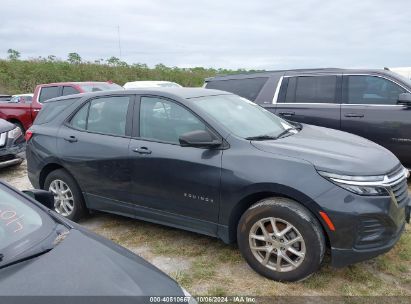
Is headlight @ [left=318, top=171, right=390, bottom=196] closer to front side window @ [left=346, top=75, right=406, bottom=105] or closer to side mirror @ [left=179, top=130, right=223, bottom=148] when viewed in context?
side mirror @ [left=179, top=130, right=223, bottom=148]

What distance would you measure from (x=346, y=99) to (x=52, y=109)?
421cm

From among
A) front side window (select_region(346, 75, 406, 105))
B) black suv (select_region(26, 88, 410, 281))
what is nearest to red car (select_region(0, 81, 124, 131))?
black suv (select_region(26, 88, 410, 281))

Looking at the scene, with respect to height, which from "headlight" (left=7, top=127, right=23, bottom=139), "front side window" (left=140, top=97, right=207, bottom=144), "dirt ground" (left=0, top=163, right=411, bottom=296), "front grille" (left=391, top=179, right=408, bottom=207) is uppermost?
"front side window" (left=140, top=97, right=207, bottom=144)

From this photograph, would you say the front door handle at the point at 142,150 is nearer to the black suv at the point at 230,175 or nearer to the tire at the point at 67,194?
the black suv at the point at 230,175

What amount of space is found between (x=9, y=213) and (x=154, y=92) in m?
2.12

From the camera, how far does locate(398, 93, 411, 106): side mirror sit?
5584mm

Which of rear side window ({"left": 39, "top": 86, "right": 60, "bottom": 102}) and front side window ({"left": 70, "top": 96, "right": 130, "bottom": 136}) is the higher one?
front side window ({"left": 70, "top": 96, "right": 130, "bottom": 136})

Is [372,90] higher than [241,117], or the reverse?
[372,90]

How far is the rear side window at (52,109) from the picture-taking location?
16.1 feet

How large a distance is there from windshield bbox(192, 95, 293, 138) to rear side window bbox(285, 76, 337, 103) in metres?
2.16

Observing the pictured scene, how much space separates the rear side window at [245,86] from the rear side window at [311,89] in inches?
20.1

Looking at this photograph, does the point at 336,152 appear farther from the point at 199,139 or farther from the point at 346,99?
the point at 346,99

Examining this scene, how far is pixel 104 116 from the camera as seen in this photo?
4.50 m

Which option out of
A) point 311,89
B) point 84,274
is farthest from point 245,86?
point 84,274
